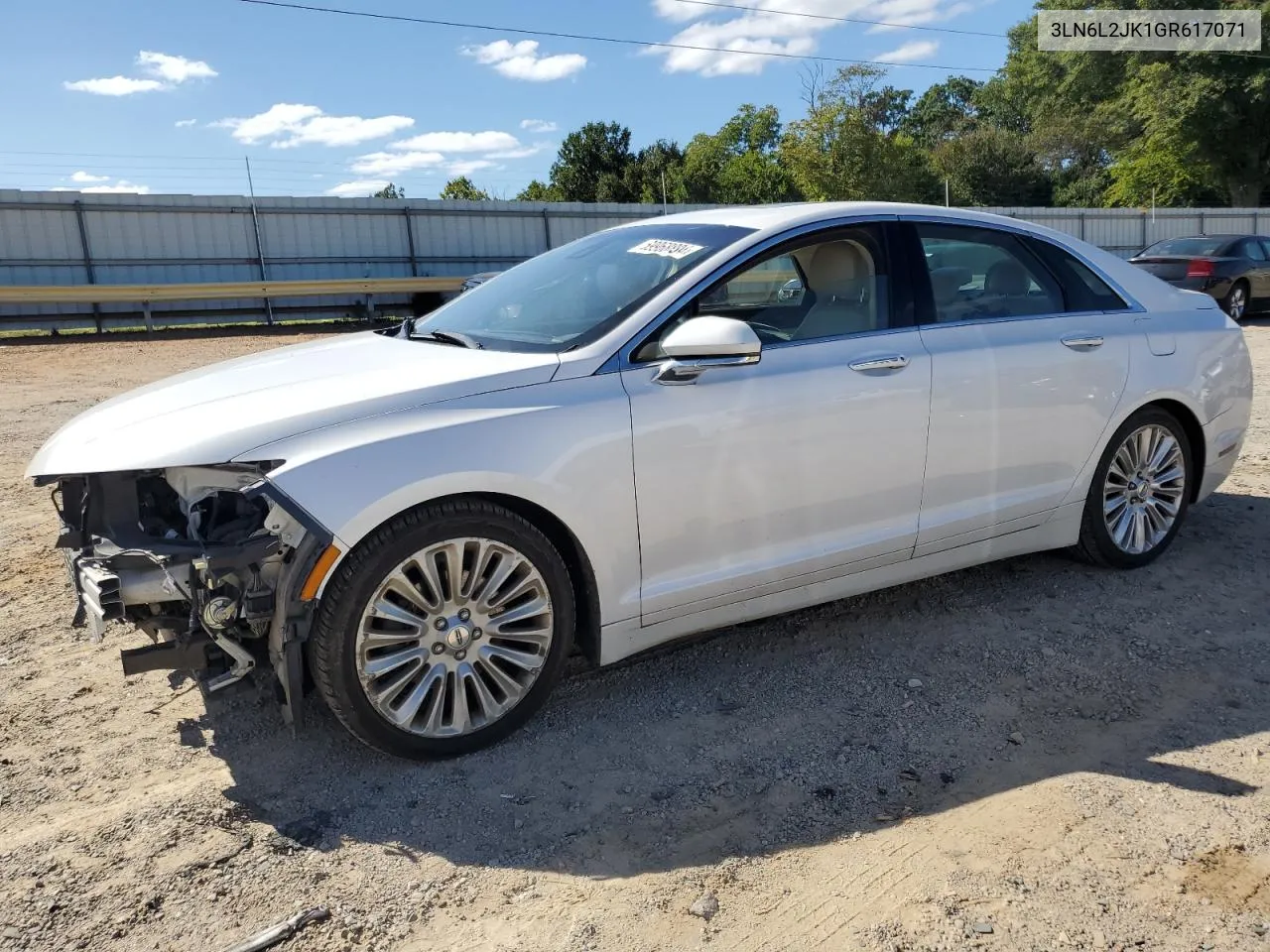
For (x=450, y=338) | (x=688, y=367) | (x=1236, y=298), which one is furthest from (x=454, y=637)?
(x=1236, y=298)

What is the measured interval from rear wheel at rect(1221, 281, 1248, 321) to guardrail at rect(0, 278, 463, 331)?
14877mm

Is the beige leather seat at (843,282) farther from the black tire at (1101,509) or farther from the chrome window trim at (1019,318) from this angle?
the black tire at (1101,509)

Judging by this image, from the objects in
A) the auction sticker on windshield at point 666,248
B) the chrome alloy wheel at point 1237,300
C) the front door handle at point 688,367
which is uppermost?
the auction sticker on windshield at point 666,248

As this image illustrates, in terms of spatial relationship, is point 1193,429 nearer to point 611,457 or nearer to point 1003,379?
point 1003,379

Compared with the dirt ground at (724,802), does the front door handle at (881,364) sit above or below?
above

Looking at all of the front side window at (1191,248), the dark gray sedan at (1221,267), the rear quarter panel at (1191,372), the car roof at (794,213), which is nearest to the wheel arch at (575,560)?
the car roof at (794,213)

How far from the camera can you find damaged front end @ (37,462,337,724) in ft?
9.06

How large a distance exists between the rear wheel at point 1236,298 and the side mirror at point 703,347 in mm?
15477

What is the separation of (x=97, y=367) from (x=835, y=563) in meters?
13.0

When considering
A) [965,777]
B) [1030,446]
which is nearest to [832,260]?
[1030,446]

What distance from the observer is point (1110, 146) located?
48469 millimetres

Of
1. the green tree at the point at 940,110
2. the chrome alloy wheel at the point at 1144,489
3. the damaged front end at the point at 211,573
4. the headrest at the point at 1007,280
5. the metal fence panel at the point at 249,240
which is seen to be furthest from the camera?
the green tree at the point at 940,110

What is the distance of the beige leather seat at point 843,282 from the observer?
380 cm

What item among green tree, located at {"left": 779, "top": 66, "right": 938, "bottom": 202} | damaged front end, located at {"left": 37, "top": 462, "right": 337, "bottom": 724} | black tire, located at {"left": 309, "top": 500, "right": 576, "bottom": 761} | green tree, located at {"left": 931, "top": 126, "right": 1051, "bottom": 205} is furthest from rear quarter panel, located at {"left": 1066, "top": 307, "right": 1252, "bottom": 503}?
green tree, located at {"left": 931, "top": 126, "right": 1051, "bottom": 205}
